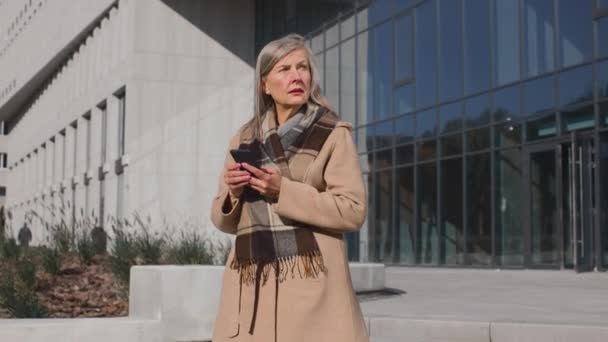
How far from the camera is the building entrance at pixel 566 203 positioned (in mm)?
Result: 16625

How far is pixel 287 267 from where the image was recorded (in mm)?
2508

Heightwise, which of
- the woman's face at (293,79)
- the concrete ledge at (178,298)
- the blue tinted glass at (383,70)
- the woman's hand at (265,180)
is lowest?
the concrete ledge at (178,298)

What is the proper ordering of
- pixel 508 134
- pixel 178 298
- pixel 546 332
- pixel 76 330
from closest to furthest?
pixel 76 330 → pixel 178 298 → pixel 546 332 → pixel 508 134

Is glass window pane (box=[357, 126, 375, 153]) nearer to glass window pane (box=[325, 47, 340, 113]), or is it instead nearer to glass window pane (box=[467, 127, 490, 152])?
glass window pane (box=[325, 47, 340, 113])

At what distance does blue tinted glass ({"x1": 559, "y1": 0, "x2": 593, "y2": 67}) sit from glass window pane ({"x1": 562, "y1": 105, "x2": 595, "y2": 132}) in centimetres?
93

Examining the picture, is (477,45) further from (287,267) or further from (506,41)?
(287,267)

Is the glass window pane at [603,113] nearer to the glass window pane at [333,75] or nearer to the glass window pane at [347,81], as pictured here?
the glass window pane at [347,81]

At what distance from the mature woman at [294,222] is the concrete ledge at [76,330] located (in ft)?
12.6

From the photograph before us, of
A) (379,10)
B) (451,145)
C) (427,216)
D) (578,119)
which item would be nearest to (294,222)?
(578,119)

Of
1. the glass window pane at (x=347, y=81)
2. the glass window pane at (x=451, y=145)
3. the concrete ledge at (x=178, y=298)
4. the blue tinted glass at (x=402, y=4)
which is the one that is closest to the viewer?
the concrete ledge at (x=178, y=298)

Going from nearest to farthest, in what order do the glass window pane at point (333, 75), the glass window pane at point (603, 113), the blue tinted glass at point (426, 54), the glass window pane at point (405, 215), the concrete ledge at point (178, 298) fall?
1. the concrete ledge at point (178, 298)
2. the glass window pane at point (603, 113)
3. the blue tinted glass at point (426, 54)
4. the glass window pane at point (405, 215)
5. the glass window pane at point (333, 75)

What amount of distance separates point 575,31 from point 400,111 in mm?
6717

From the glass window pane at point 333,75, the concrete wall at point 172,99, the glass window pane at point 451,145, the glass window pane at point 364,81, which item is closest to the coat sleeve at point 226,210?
the glass window pane at point 451,145

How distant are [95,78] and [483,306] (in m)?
29.4
